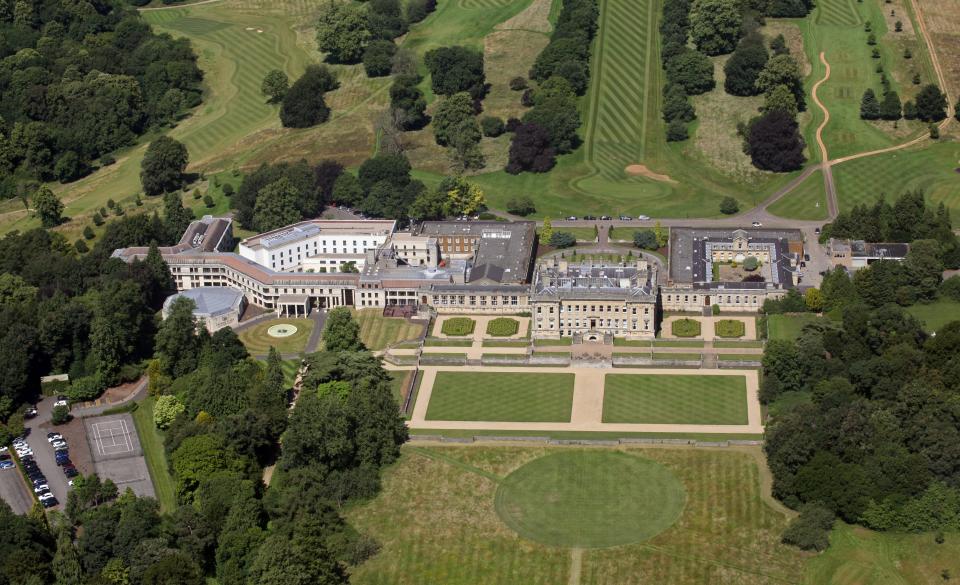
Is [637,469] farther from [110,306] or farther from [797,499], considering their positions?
[110,306]

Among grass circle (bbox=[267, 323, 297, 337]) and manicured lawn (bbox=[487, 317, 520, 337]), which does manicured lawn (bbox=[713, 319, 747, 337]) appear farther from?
grass circle (bbox=[267, 323, 297, 337])

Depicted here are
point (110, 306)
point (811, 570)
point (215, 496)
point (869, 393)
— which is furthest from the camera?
point (110, 306)

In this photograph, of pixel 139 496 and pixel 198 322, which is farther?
pixel 198 322

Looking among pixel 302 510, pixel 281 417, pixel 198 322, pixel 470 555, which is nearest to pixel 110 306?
pixel 198 322

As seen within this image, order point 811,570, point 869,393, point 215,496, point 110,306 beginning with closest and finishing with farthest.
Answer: point 811,570, point 215,496, point 869,393, point 110,306

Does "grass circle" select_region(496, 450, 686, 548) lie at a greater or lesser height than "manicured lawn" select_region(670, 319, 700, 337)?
greater

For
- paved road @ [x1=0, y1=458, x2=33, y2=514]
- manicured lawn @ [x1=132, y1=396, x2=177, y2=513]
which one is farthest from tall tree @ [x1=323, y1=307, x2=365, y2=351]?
paved road @ [x1=0, y1=458, x2=33, y2=514]
